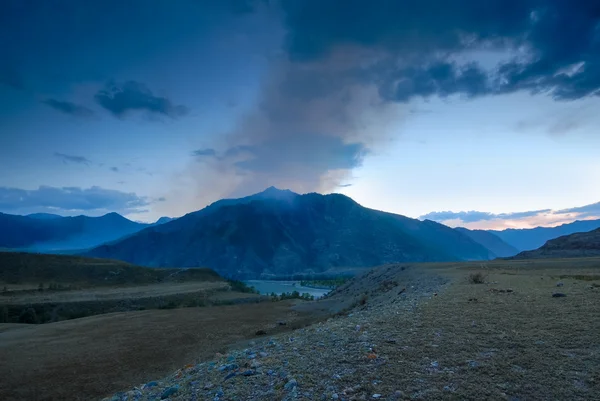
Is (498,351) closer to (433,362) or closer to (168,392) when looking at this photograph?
(433,362)

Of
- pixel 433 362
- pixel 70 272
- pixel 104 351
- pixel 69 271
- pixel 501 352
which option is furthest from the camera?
pixel 69 271

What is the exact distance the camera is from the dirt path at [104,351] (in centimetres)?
1477

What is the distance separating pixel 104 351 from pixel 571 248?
75416 mm

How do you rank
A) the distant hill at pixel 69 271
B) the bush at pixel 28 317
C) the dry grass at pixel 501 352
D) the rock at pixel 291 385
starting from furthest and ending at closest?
the distant hill at pixel 69 271 < the bush at pixel 28 317 < the rock at pixel 291 385 < the dry grass at pixel 501 352

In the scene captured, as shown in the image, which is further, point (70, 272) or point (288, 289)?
point (288, 289)

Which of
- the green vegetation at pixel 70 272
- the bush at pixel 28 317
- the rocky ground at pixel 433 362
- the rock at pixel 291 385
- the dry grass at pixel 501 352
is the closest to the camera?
the dry grass at pixel 501 352

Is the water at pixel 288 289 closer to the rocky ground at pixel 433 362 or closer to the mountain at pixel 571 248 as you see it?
the mountain at pixel 571 248

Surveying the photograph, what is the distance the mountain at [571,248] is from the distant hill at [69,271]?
75416 mm

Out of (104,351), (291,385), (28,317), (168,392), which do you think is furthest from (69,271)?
(291,385)

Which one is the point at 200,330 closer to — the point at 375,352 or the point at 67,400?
the point at 67,400

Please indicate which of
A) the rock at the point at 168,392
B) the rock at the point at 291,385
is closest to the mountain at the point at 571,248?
the rock at the point at 291,385

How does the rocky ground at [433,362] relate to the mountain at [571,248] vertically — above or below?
below

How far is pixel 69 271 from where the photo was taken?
6950cm

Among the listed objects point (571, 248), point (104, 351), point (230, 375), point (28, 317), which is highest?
point (571, 248)
